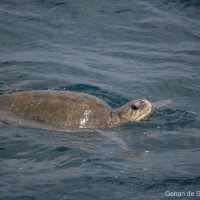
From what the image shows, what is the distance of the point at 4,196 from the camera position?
5414 mm

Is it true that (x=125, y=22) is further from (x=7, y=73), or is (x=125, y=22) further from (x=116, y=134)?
(x=116, y=134)

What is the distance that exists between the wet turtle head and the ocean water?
0.18 meters

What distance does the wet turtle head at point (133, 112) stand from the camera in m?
8.23

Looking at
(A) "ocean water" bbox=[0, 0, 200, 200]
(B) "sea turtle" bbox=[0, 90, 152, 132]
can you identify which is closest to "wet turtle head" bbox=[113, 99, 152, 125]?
(B) "sea turtle" bbox=[0, 90, 152, 132]

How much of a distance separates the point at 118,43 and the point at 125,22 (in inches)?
64.1

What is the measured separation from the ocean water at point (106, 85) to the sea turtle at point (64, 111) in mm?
233

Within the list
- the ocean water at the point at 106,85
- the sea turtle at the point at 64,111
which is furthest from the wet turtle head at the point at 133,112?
the ocean water at the point at 106,85

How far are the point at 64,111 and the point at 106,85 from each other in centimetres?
253

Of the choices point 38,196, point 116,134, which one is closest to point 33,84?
point 116,134

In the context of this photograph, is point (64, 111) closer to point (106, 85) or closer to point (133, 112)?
point (133, 112)

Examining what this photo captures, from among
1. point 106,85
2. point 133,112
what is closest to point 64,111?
point 133,112

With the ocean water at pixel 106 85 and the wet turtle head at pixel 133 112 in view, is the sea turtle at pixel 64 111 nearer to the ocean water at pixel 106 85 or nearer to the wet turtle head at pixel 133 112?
the wet turtle head at pixel 133 112

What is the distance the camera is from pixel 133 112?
27.3 ft

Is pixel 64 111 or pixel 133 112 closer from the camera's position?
pixel 64 111
